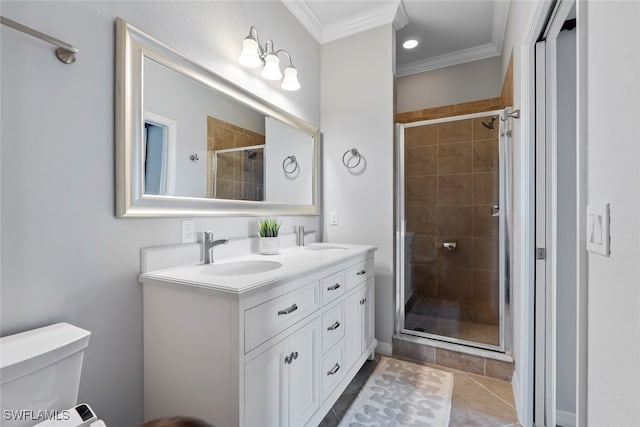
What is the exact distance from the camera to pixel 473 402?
173 cm

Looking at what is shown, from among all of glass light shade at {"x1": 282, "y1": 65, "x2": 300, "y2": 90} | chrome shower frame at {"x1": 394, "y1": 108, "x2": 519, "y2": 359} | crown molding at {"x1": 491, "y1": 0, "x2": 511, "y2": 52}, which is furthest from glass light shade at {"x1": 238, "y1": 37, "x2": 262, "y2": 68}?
crown molding at {"x1": 491, "y1": 0, "x2": 511, "y2": 52}

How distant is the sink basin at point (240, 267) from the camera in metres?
1.43

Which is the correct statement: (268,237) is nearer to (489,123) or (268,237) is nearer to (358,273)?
(358,273)

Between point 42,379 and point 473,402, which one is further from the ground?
point 42,379

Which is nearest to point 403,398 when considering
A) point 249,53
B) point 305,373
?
point 305,373

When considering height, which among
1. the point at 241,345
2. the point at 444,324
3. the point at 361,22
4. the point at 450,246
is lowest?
the point at 444,324

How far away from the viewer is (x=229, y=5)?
5.52 ft

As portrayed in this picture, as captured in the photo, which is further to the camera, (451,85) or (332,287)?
(451,85)

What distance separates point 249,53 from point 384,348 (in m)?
2.22

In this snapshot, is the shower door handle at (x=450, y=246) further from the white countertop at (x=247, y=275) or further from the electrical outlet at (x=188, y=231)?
the electrical outlet at (x=188, y=231)

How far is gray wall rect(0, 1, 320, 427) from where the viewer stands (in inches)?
36.1

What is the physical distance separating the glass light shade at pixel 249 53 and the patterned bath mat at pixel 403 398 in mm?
2006

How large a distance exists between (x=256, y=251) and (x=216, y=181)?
0.50 m
